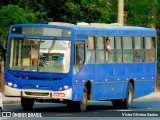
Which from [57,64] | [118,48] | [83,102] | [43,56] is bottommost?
[83,102]

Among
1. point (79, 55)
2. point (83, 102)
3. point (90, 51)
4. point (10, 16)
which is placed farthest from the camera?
point (10, 16)

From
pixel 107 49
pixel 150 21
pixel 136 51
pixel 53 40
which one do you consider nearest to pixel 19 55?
pixel 53 40

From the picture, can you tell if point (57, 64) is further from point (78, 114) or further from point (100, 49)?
point (100, 49)

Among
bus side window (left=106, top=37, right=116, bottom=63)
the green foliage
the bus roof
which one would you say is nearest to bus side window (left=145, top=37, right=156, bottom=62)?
the bus roof

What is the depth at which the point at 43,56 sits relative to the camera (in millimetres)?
28188

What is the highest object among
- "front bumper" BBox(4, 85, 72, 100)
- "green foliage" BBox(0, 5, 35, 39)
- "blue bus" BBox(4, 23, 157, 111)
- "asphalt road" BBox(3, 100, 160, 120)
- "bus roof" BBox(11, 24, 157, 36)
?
"green foliage" BBox(0, 5, 35, 39)

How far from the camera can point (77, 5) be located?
138 ft

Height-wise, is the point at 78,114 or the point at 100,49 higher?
the point at 100,49

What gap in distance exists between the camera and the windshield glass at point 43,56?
28125 mm

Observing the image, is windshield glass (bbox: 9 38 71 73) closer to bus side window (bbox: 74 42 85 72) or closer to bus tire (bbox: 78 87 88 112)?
bus side window (bbox: 74 42 85 72)

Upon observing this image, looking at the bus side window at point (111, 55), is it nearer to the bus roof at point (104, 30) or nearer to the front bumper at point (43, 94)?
the bus roof at point (104, 30)

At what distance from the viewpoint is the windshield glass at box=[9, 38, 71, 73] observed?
28.1m

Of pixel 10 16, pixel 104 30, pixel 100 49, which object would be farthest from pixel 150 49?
pixel 10 16

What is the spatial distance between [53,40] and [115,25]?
5339 millimetres
